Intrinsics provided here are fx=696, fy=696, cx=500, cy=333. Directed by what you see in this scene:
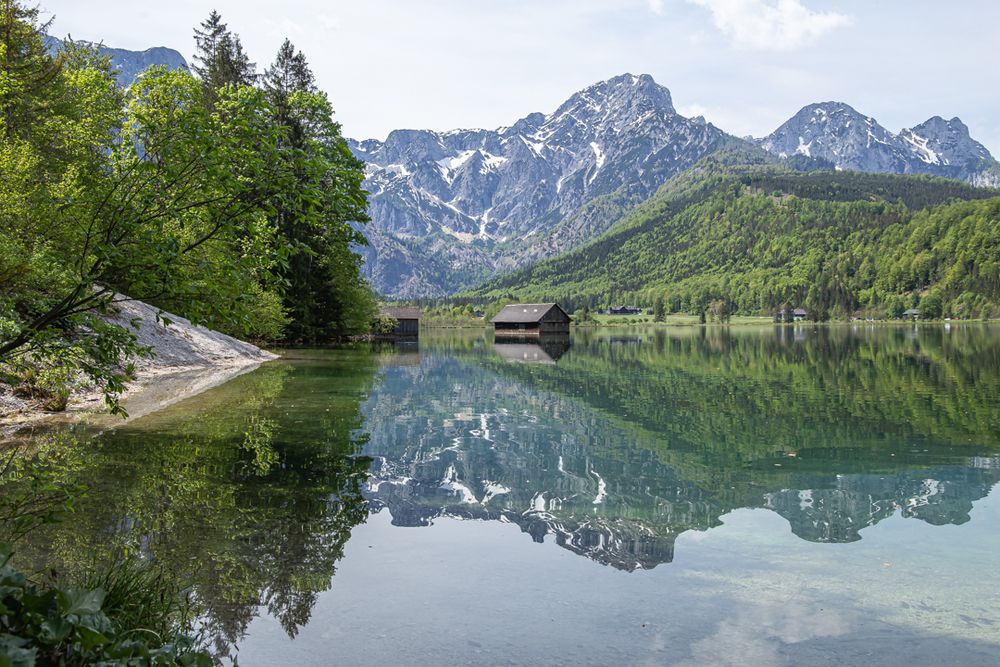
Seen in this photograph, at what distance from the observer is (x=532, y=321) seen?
4879 inches

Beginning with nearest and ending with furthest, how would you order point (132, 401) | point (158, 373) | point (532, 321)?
point (132, 401), point (158, 373), point (532, 321)

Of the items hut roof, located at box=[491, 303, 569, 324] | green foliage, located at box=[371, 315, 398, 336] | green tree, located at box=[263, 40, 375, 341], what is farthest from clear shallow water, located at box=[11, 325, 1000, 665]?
hut roof, located at box=[491, 303, 569, 324]

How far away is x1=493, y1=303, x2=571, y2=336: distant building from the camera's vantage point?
125 metres

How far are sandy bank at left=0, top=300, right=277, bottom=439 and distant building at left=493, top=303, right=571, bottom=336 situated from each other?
261ft

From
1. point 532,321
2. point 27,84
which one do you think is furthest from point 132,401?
point 532,321

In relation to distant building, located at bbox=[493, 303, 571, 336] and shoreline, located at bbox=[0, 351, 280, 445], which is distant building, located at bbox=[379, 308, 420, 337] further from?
shoreline, located at bbox=[0, 351, 280, 445]

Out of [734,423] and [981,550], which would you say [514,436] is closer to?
[734,423]

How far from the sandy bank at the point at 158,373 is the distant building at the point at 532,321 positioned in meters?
79.6

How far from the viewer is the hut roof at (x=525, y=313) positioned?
125412 mm

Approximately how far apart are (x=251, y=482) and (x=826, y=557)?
33.3 ft

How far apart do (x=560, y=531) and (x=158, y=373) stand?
27.8 metres

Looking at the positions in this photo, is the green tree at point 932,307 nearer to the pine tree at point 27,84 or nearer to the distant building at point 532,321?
the distant building at point 532,321

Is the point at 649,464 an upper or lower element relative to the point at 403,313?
lower

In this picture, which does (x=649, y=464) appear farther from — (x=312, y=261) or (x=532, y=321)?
(x=532, y=321)
